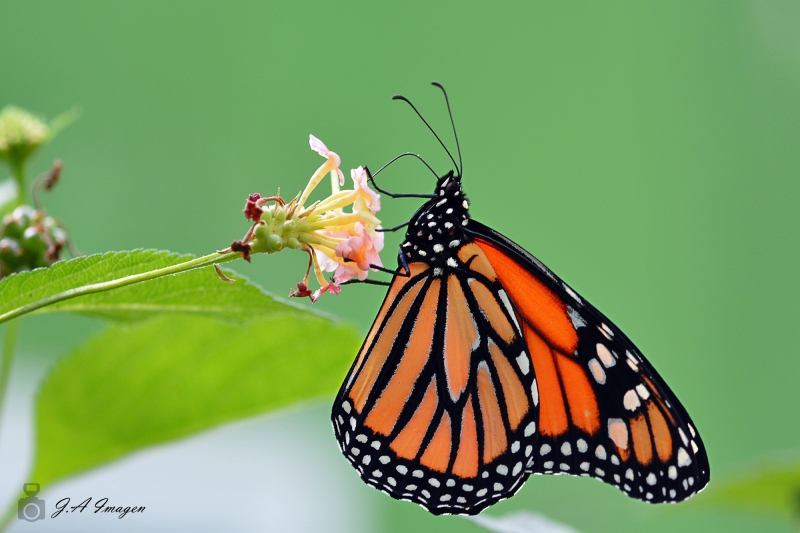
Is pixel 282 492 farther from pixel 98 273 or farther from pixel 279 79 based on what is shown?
pixel 98 273

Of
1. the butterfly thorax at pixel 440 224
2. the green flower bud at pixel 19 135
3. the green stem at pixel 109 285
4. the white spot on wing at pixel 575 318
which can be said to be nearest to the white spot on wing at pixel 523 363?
the white spot on wing at pixel 575 318

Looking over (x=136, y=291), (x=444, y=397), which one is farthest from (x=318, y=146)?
(x=444, y=397)

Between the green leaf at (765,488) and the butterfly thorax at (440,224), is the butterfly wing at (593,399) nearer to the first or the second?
the butterfly thorax at (440,224)

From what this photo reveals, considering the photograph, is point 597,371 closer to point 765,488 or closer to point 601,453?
point 601,453

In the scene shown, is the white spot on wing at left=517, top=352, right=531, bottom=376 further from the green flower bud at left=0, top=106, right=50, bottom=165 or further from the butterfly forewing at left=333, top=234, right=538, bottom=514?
the green flower bud at left=0, top=106, right=50, bottom=165

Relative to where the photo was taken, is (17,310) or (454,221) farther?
(454,221)

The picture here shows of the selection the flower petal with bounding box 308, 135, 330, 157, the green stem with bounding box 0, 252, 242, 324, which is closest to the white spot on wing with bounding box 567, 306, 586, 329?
the flower petal with bounding box 308, 135, 330, 157

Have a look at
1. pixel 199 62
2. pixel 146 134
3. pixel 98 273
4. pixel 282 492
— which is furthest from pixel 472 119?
pixel 98 273
